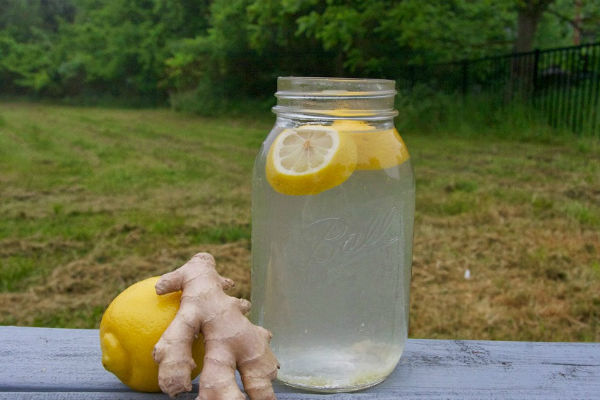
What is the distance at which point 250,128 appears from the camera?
3248mm

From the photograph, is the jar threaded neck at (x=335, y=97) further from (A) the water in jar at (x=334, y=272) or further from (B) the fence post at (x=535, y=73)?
(B) the fence post at (x=535, y=73)

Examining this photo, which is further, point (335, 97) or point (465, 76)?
point (465, 76)

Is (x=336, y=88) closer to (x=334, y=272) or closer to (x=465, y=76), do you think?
(x=334, y=272)

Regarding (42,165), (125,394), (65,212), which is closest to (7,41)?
(42,165)

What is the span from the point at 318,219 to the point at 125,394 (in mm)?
260

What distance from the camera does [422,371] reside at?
67cm

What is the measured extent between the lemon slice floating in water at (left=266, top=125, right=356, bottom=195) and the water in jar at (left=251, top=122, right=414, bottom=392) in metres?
0.02

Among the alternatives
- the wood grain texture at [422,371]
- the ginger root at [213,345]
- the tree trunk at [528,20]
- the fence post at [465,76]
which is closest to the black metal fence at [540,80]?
the fence post at [465,76]

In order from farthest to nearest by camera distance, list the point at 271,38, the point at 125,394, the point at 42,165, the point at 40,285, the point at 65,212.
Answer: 1. the point at 271,38
2. the point at 42,165
3. the point at 65,212
4. the point at 40,285
5. the point at 125,394

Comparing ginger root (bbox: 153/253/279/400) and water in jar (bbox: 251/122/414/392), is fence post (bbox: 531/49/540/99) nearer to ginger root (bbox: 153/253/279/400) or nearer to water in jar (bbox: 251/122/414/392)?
water in jar (bbox: 251/122/414/392)

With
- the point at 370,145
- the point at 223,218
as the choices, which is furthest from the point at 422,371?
the point at 223,218

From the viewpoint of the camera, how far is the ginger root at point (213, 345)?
470 millimetres

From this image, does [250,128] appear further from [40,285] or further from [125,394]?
[125,394]

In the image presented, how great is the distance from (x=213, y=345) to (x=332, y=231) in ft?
0.59
